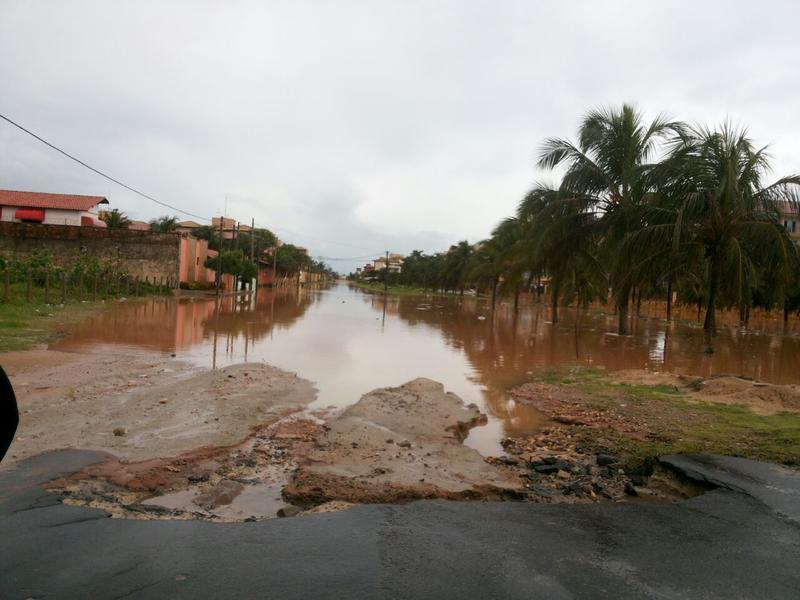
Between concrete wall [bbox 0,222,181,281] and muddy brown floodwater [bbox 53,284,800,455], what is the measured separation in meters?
11.6

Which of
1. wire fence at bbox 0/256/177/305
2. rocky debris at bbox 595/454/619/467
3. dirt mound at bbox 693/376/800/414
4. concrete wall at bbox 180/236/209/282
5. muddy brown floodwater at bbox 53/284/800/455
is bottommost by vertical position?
muddy brown floodwater at bbox 53/284/800/455

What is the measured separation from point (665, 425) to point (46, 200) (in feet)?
177

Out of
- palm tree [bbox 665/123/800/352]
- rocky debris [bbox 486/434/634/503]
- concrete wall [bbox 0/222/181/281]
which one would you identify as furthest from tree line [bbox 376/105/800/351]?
concrete wall [bbox 0/222/181/281]

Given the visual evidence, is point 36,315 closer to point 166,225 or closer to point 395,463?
point 395,463

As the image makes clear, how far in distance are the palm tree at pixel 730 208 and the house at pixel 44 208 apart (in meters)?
46.5

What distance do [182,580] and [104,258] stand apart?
1532 inches

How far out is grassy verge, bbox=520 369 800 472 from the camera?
673 centimetres

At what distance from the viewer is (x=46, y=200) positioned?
50125 mm

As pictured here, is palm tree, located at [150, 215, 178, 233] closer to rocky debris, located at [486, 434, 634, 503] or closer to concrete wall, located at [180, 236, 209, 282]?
concrete wall, located at [180, 236, 209, 282]

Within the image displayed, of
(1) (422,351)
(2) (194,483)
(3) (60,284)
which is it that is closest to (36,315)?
(3) (60,284)

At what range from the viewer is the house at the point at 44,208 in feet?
160

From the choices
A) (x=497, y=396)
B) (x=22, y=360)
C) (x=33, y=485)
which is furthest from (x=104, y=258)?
(x=33, y=485)

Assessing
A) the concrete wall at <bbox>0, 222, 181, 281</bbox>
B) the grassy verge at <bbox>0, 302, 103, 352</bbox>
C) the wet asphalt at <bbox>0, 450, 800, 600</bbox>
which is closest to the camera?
the wet asphalt at <bbox>0, 450, 800, 600</bbox>

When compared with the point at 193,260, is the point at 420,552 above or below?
below
